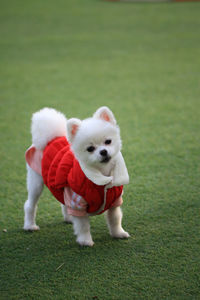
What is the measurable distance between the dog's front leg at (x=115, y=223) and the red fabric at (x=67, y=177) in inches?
4.4

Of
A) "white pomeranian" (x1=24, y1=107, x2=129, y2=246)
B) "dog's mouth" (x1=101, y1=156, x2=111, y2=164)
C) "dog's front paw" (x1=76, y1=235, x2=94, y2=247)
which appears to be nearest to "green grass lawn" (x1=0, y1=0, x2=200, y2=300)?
"dog's front paw" (x1=76, y1=235, x2=94, y2=247)

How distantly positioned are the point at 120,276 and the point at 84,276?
0.17 meters

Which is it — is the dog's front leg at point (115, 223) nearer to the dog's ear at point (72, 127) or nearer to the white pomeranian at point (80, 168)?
the white pomeranian at point (80, 168)

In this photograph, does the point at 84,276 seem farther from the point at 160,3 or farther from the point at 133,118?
the point at 160,3

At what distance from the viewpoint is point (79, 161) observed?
1933 millimetres

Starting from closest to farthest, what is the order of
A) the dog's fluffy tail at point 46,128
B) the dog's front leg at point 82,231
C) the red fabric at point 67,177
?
the red fabric at point 67,177 < the dog's front leg at point 82,231 < the dog's fluffy tail at point 46,128

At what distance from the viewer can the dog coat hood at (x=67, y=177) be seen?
1991 millimetres

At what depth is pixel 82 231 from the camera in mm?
2137

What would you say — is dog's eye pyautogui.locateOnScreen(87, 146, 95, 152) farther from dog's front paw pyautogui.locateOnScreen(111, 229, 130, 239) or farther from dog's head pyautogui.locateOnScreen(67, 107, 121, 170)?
dog's front paw pyautogui.locateOnScreen(111, 229, 130, 239)

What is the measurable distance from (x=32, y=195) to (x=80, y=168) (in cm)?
43

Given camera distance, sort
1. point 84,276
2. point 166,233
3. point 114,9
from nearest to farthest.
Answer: point 84,276 → point 166,233 → point 114,9

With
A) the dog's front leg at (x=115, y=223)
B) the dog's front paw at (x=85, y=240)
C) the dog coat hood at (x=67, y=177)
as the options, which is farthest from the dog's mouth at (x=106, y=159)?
the dog's front paw at (x=85, y=240)

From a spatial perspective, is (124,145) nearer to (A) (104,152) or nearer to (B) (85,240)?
(B) (85,240)

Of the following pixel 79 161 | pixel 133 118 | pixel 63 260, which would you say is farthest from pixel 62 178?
pixel 133 118
